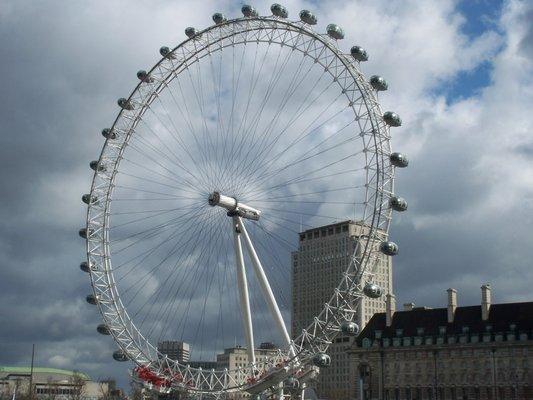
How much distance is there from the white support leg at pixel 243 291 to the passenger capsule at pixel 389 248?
47.5ft

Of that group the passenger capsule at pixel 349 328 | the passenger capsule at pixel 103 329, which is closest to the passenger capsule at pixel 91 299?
the passenger capsule at pixel 103 329

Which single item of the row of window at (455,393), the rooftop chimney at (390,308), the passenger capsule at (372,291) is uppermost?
the rooftop chimney at (390,308)

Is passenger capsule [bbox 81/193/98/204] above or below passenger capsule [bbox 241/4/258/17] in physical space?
below

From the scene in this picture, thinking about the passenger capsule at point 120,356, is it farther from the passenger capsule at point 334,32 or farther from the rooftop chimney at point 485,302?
the rooftop chimney at point 485,302

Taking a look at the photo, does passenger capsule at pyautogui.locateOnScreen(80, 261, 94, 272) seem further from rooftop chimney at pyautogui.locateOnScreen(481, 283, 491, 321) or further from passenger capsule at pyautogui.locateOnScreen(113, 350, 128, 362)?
rooftop chimney at pyautogui.locateOnScreen(481, 283, 491, 321)

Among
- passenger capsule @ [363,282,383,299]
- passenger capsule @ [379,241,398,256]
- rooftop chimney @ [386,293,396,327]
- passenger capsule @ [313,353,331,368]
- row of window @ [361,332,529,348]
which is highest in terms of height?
rooftop chimney @ [386,293,396,327]

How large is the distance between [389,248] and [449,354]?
6862 centimetres

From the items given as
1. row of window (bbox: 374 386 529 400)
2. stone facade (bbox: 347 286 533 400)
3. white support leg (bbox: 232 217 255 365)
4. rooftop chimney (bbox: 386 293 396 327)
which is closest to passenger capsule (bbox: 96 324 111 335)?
white support leg (bbox: 232 217 255 365)

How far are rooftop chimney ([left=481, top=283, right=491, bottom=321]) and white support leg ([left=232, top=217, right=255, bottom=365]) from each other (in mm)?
60024

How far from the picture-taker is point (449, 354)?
118 metres

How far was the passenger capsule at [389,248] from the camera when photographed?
182 ft

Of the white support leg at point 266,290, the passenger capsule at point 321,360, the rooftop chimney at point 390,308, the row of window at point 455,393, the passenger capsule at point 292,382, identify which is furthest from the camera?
the rooftop chimney at point 390,308

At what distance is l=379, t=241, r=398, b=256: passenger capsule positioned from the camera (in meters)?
55.3

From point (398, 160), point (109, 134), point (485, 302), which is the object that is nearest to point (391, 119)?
point (398, 160)
